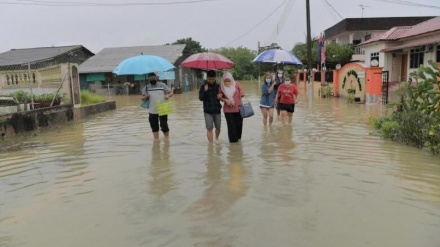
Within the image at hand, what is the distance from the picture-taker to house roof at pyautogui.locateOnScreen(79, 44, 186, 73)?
1404 inches

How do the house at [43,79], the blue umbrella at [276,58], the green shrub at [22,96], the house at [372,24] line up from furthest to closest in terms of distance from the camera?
1. the house at [372,24]
2. the house at [43,79]
3. the green shrub at [22,96]
4. the blue umbrella at [276,58]

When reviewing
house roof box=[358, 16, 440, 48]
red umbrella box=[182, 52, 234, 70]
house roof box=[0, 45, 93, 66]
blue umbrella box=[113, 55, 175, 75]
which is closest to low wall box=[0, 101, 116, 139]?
blue umbrella box=[113, 55, 175, 75]

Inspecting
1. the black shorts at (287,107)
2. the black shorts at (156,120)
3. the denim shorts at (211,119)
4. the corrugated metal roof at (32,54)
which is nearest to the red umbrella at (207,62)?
the denim shorts at (211,119)

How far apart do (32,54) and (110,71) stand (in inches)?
311

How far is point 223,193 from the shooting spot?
16.9ft

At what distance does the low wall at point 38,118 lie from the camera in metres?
10.6

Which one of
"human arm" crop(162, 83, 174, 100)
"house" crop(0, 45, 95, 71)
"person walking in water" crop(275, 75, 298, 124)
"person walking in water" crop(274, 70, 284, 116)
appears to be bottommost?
"person walking in water" crop(275, 75, 298, 124)

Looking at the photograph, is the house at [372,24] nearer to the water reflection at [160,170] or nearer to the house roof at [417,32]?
the house roof at [417,32]

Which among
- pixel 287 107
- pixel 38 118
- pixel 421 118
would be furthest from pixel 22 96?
pixel 421 118

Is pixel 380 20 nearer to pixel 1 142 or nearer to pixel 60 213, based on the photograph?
pixel 1 142

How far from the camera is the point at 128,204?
485 centimetres

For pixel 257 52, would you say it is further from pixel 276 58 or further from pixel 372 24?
pixel 276 58

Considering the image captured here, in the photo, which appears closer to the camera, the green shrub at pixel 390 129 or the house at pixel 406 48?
the green shrub at pixel 390 129

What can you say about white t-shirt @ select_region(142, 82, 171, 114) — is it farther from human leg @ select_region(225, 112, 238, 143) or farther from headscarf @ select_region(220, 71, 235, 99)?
human leg @ select_region(225, 112, 238, 143)
